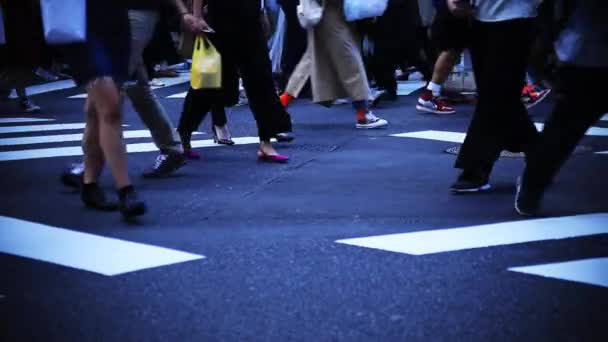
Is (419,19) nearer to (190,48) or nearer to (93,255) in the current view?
(190,48)

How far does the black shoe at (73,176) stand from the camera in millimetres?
6887

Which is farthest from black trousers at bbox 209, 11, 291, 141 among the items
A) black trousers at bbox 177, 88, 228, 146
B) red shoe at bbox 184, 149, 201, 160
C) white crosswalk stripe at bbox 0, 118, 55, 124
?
white crosswalk stripe at bbox 0, 118, 55, 124

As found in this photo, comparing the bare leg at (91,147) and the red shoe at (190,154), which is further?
the red shoe at (190,154)

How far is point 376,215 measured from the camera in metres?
5.87

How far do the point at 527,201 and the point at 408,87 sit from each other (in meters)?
8.68

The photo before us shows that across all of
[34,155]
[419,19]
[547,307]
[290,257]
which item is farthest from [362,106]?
[547,307]

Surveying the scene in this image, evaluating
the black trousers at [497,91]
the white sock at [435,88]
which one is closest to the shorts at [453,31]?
the black trousers at [497,91]

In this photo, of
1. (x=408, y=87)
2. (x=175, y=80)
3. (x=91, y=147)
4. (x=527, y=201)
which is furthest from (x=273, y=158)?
(x=175, y=80)

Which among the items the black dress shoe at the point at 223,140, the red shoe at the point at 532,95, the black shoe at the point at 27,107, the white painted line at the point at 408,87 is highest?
the black dress shoe at the point at 223,140

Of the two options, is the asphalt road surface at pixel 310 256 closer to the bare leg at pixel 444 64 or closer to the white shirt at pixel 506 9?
the white shirt at pixel 506 9

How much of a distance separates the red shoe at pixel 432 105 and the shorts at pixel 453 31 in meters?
4.39

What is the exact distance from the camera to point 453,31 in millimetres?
6426

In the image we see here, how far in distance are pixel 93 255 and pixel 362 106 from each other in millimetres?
5031

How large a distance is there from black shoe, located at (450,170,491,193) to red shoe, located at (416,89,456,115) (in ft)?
14.8
